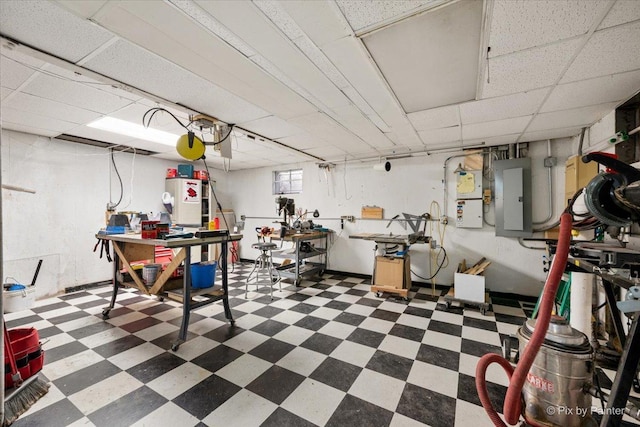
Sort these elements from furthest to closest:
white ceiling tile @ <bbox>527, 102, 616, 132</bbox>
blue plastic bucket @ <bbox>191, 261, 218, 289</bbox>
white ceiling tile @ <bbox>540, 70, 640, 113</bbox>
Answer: blue plastic bucket @ <bbox>191, 261, 218, 289</bbox> → white ceiling tile @ <bbox>527, 102, 616, 132</bbox> → white ceiling tile @ <bbox>540, 70, 640, 113</bbox>

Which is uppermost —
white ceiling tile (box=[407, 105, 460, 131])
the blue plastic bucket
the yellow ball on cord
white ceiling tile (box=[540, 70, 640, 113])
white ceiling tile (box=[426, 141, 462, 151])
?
white ceiling tile (box=[407, 105, 460, 131])

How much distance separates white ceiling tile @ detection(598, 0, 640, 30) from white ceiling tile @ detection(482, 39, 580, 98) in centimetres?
15

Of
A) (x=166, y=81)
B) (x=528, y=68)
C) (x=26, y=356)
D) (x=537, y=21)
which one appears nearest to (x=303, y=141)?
(x=166, y=81)

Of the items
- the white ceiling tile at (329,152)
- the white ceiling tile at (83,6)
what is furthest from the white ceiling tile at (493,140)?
the white ceiling tile at (83,6)

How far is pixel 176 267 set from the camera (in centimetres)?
254

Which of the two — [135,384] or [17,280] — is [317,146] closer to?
[135,384]

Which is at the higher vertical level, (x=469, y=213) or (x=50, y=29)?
(x=50, y=29)

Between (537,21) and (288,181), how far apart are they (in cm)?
501

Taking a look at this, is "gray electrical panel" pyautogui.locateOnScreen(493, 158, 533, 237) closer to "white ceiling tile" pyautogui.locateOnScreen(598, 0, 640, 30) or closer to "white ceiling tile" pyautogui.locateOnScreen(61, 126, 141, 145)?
"white ceiling tile" pyautogui.locateOnScreen(598, 0, 640, 30)

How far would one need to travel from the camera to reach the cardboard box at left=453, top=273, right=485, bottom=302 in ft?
10.6

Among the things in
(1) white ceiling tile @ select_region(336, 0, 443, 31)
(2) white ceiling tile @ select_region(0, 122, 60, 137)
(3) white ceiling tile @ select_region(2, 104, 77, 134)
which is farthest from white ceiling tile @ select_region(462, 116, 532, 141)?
(2) white ceiling tile @ select_region(0, 122, 60, 137)

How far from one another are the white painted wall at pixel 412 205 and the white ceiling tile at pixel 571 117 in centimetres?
76

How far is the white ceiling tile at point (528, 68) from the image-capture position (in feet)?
5.52

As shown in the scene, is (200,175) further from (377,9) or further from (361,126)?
(377,9)
